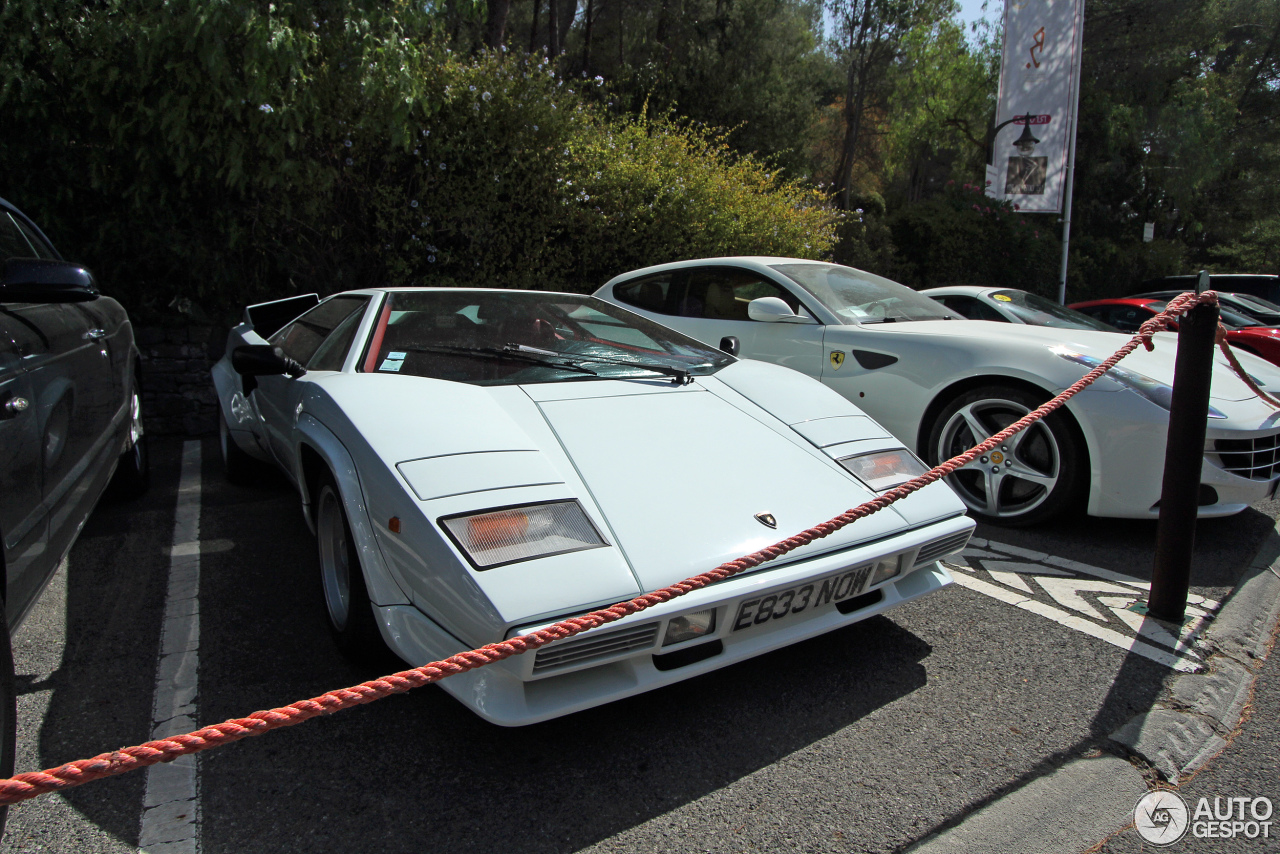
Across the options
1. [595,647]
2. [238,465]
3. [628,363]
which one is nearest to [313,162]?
[238,465]

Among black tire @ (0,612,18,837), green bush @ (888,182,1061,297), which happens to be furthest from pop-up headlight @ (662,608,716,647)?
green bush @ (888,182,1061,297)

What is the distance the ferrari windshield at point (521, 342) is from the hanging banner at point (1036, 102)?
11407 mm

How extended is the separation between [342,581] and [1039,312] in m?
5.92

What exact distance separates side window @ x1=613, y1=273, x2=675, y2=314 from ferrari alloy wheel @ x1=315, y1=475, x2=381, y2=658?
318 centimetres

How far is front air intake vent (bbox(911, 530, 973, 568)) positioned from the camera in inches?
92.6

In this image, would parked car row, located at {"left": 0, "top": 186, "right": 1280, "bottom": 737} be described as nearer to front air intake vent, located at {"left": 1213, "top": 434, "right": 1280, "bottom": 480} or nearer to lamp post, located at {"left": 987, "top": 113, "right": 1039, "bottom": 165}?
front air intake vent, located at {"left": 1213, "top": 434, "right": 1280, "bottom": 480}

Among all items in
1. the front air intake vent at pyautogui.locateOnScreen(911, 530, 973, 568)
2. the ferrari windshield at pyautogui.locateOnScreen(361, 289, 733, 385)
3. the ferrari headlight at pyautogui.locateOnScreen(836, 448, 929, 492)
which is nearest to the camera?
the front air intake vent at pyautogui.locateOnScreen(911, 530, 973, 568)

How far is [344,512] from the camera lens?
7.39 feet

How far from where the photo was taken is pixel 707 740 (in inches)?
80.2

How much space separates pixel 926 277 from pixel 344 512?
605 inches

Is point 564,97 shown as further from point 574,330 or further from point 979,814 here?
point 979,814

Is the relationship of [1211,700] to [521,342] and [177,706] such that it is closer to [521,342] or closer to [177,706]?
[521,342]

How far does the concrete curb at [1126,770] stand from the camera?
5.59 ft

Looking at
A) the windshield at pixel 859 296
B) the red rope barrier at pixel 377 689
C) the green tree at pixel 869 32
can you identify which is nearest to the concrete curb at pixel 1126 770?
the red rope barrier at pixel 377 689
